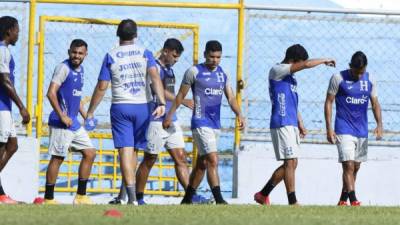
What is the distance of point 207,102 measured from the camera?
16234mm

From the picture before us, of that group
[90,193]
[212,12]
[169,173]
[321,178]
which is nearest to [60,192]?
[90,193]

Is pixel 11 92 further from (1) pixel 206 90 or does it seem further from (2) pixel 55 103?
(1) pixel 206 90

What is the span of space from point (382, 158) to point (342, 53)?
5.05 feet

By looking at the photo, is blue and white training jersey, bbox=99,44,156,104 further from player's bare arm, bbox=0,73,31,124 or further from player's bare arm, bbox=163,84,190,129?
player's bare arm, bbox=163,84,190,129

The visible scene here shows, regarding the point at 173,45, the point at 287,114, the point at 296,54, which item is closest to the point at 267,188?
the point at 287,114

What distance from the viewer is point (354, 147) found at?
54.8ft

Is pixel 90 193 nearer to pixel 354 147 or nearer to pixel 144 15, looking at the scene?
pixel 354 147

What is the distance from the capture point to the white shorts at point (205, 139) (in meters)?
16.1

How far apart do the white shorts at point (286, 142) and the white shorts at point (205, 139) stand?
0.76 metres

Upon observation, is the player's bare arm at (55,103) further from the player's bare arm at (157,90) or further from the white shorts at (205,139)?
the white shorts at (205,139)

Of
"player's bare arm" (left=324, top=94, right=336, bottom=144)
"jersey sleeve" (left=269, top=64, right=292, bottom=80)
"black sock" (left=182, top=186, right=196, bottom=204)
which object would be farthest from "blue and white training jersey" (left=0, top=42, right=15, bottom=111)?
"player's bare arm" (left=324, top=94, right=336, bottom=144)

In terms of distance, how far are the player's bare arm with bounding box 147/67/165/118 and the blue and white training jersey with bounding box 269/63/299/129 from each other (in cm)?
203

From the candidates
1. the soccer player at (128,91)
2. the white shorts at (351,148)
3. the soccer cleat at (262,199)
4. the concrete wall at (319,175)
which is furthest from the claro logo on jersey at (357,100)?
the soccer player at (128,91)

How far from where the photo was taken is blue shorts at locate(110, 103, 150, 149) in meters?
14.7
